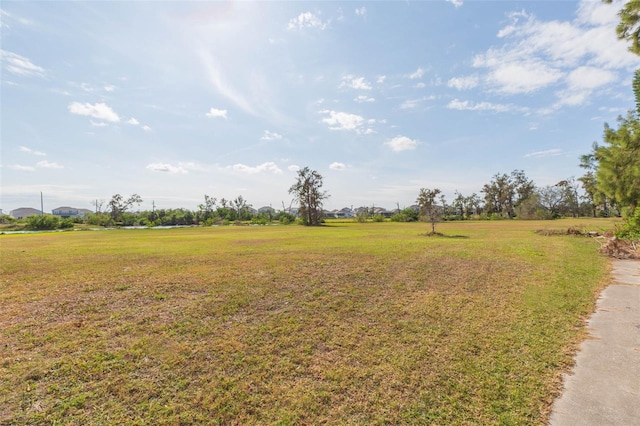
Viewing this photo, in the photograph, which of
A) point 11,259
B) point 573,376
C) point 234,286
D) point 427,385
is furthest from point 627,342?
point 11,259

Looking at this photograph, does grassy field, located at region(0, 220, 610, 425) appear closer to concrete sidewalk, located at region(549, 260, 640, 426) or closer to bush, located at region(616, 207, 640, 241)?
concrete sidewalk, located at region(549, 260, 640, 426)

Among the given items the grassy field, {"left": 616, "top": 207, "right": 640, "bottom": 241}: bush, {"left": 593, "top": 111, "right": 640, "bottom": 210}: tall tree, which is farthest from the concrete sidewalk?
{"left": 616, "top": 207, "right": 640, "bottom": 241}: bush

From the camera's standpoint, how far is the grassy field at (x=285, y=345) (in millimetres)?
3166

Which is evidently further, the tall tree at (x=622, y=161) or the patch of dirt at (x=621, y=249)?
the patch of dirt at (x=621, y=249)

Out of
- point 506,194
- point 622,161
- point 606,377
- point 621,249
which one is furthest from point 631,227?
point 506,194

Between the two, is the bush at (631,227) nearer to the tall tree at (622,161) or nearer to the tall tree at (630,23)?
the tall tree at (622,161)

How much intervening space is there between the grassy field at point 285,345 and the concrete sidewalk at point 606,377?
19 cm

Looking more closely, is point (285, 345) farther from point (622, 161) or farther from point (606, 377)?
point (622, 161)

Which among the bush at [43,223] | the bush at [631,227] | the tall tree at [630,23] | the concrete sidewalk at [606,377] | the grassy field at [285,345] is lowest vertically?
the concrete sidewalk at [606,377]

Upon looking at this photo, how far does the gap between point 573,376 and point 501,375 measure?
89 cm

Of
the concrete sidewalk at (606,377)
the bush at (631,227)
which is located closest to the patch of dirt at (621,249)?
the bush at (631,227)

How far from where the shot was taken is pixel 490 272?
30.4ft

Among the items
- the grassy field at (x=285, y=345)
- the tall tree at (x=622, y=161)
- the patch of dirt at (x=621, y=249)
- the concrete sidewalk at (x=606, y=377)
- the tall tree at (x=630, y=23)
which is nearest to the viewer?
the concrete sidewalk at (x=606, y=377)

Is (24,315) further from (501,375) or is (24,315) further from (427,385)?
(501,375)
